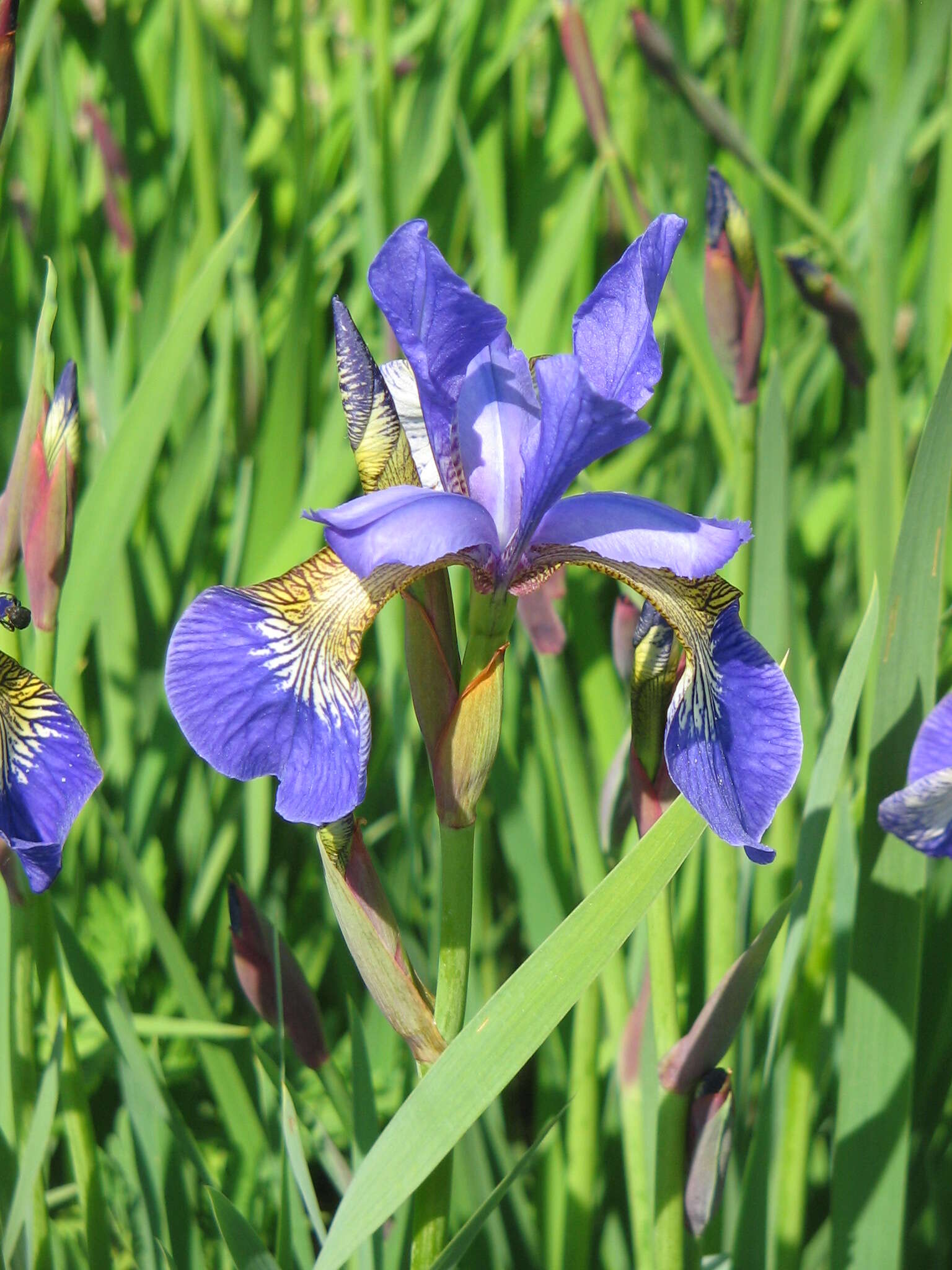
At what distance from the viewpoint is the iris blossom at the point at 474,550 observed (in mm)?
535

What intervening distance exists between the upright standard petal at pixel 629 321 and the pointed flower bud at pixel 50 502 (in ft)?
1.02

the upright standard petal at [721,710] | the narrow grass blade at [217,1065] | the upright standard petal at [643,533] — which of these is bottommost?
the narrow grass blade at [217,1065]

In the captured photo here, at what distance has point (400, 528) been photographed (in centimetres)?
53

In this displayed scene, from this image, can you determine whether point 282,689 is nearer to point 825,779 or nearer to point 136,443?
point 825,779

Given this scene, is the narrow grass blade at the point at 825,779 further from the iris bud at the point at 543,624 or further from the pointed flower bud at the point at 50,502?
the pointed flower bud at the point at 50,502

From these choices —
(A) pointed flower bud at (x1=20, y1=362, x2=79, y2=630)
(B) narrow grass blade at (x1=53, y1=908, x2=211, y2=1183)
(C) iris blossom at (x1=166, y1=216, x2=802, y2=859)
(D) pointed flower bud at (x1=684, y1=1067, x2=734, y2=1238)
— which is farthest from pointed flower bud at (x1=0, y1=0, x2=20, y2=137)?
(D) pointed flower bud at (x1=684, y1=1067, x2=734, y2=1238)

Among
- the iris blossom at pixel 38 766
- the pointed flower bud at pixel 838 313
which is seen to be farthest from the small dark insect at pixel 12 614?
the pointed flower bud at pixel 838 313

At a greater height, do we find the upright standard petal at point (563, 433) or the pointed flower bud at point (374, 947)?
the upright standard petal at point (563, 433)

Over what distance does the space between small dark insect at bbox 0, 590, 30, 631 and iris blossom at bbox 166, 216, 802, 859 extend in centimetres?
16

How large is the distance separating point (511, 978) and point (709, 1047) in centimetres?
24

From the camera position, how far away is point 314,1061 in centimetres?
80

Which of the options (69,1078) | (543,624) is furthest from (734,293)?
(69,1078)

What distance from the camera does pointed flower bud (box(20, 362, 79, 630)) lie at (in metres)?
0.71

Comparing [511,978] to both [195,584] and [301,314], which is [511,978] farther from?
[301,314]
